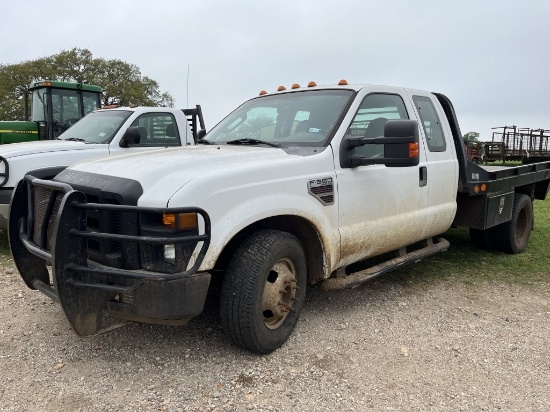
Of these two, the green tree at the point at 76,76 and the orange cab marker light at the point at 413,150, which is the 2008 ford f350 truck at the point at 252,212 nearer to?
the orange cab marker light at the point at 413,150

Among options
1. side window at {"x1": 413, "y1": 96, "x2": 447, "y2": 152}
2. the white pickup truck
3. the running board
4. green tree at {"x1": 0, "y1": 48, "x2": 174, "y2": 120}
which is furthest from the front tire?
green tree at {"x1": 0, "y1": 48, "x2": 174, "y2": 120}

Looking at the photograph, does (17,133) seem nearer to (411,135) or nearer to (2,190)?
(2,190)

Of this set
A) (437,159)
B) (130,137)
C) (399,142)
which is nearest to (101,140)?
(130,137)

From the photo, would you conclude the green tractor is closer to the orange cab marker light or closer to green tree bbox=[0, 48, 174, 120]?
the orange cab marker light

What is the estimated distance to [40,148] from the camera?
6.25m

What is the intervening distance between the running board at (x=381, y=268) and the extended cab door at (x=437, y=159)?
202mm

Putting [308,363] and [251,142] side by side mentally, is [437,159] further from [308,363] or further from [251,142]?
[308,363]

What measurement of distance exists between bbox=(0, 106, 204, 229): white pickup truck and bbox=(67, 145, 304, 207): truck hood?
2.31 meters

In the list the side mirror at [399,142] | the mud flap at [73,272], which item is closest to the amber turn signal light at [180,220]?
the mud flap at [73,272]

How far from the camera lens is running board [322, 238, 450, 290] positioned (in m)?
4.04

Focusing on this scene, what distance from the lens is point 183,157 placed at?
3471 mm

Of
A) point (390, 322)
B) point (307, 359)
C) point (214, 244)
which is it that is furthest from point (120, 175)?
point (390, 322)

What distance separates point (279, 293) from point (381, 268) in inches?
49.8

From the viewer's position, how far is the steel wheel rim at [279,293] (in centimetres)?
345
